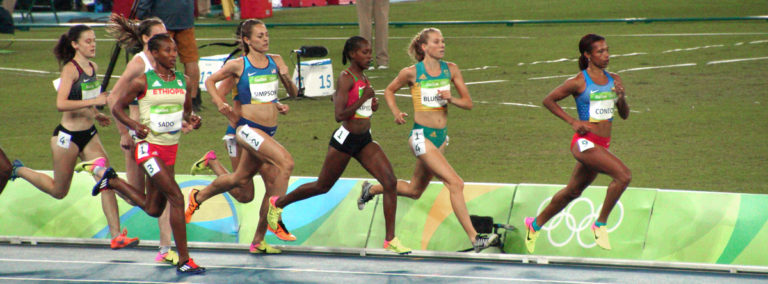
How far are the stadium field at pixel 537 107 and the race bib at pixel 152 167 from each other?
3.71 m

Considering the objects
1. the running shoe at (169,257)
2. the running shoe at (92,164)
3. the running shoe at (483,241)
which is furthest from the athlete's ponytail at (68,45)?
the running shoe at (483,241)

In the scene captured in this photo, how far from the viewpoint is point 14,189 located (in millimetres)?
10930

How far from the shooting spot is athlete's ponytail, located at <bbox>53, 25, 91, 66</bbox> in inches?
384

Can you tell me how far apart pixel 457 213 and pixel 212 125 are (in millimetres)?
7308

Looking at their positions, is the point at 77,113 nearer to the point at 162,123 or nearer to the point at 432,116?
the point at 162,123

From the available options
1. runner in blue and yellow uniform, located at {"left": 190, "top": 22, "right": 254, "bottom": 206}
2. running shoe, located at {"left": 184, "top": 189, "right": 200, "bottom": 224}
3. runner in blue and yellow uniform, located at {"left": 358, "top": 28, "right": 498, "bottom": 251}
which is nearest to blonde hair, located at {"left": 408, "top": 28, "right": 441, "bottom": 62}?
runner in blue and yellow uniform, located at {"left": 358, "top": 28, "right": 498, "bottom": 251}

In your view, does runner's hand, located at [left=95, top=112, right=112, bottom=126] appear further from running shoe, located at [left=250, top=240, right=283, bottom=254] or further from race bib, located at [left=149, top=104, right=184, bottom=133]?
running shoe, located at [left=250, top=240, right=283, bottom=254]

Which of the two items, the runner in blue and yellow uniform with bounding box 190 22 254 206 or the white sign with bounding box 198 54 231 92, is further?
the white sign with bounding box 198 54 231 92

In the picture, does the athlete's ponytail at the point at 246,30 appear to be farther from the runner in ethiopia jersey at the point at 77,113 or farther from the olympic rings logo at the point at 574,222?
the olympic rings logo at the point at 574,222

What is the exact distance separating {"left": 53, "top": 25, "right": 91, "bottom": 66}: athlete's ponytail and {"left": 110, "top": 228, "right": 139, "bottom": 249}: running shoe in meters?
1.67

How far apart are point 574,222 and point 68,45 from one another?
487 cm

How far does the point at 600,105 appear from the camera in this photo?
29.8ft

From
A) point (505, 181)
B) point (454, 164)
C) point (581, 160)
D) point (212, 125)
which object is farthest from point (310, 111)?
point (581, 160)

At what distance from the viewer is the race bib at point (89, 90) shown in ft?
31.9
